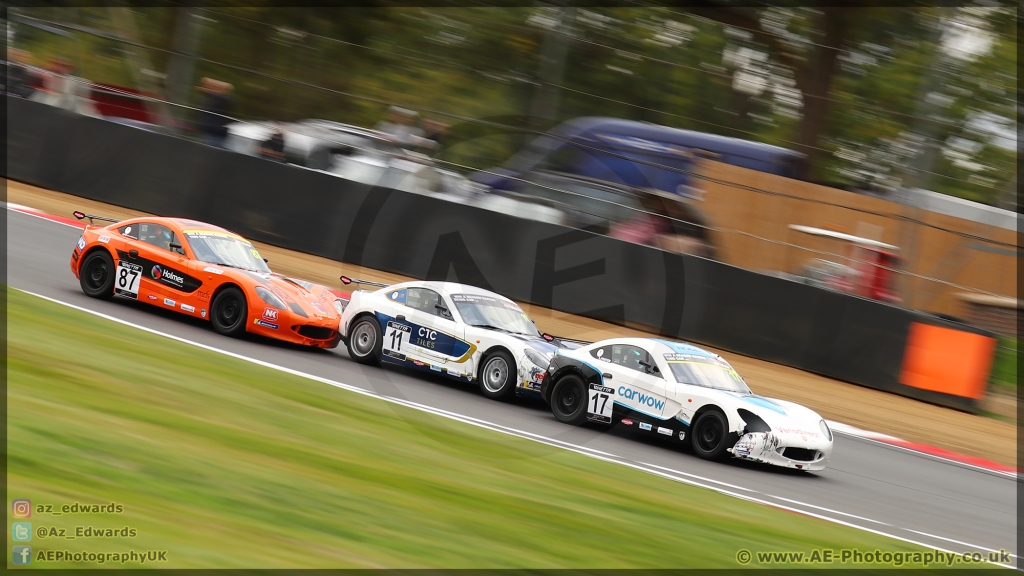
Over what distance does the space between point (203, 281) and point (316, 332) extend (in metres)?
1.33

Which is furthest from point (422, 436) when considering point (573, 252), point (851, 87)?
point (851, 87)

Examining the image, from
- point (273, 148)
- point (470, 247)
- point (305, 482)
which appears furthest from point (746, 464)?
point (273, 148)

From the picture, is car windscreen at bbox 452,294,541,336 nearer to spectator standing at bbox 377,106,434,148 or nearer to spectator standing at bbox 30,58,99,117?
spectator standing at bbox 377,106,434,148

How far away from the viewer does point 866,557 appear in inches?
256

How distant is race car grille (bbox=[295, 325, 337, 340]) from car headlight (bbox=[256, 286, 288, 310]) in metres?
0.33

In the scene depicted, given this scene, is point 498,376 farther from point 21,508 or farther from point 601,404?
point 21,508

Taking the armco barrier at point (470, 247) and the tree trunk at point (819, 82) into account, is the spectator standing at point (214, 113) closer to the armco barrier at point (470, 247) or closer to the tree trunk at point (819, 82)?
the armco barrier at point (470, 247)

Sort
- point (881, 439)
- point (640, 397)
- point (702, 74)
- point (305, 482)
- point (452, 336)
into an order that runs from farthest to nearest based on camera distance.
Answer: point (702, 74), point (881, 439), point (452, 336), point (640, 397), point (305, 482)

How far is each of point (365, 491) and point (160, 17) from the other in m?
22.7

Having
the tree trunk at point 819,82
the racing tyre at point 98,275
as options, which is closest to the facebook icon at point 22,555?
the racing tyre at point 98,275

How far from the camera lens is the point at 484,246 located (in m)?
15.8

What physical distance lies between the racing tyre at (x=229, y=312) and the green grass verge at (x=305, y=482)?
1.82 meters

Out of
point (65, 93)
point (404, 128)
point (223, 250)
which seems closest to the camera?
point (223, 250)

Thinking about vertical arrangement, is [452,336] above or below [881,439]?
above
